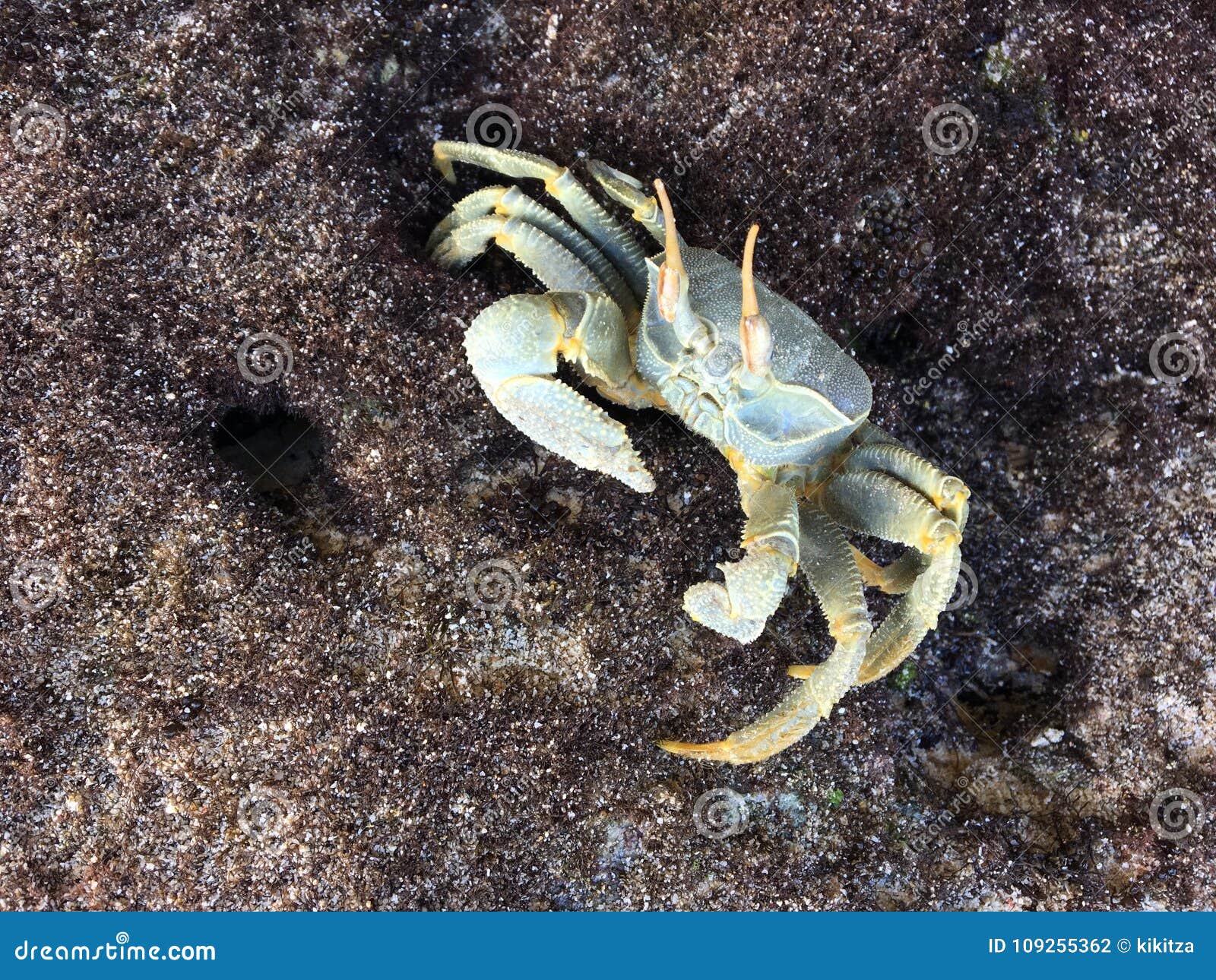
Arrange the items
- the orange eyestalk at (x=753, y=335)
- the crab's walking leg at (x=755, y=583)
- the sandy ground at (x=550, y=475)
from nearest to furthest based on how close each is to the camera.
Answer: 1. the orange eyestalk at (x=753, y=335)
2. the crab's walking leg at (x=755, y=583)
3. the sandy ground at (x=550, y=475)

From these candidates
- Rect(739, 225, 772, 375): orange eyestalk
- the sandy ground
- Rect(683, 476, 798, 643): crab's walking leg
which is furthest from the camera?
the sandy ground

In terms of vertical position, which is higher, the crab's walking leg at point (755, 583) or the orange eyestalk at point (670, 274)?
the orange eyestalk at point (670, 274)

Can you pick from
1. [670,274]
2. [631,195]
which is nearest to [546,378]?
[670,274]

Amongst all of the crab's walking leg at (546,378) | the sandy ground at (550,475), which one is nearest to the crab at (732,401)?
the crab's walking leg at (546,378)

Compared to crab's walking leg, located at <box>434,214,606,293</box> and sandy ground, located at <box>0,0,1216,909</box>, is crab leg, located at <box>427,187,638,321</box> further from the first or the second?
sandy ground, located at <box>0,0,1216,909</box>

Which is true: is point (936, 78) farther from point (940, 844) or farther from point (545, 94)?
point (940, 844)

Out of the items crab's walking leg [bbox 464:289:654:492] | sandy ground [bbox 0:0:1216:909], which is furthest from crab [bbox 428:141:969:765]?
sandy ground [bbox 0:0:1216:909]

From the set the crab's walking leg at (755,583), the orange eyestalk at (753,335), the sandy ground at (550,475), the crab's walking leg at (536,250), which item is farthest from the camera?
the sandy ground at (550,475)

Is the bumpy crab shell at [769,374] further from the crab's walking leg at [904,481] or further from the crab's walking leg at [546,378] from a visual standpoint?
the crab's walking leg at [546,378]

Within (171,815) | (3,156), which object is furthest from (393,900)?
(3,156)
